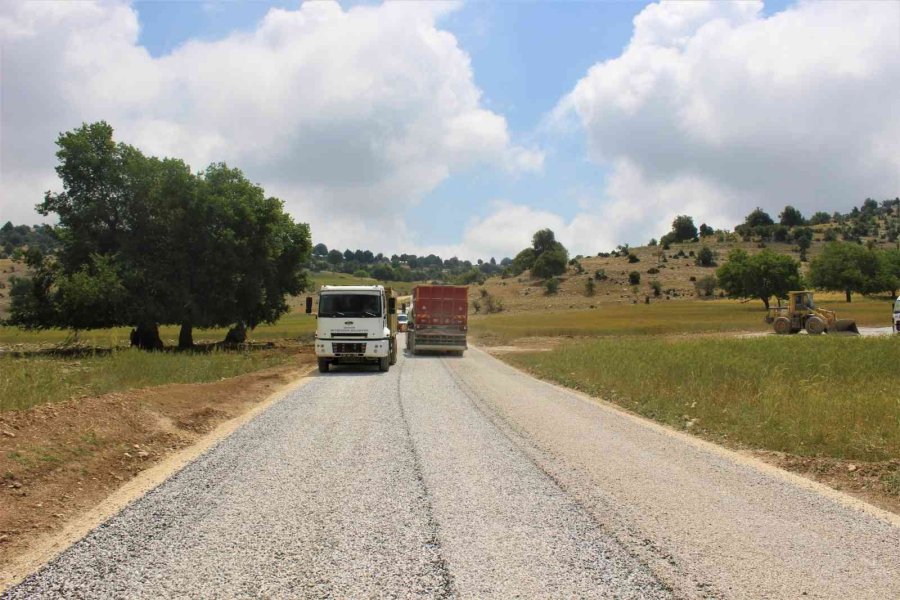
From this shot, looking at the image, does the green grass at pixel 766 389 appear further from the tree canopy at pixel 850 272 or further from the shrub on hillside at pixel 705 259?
the shrub on hillside at pixel 705 259

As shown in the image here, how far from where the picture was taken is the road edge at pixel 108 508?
534 cm

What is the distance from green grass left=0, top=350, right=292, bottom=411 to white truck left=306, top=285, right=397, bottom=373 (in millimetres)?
3683

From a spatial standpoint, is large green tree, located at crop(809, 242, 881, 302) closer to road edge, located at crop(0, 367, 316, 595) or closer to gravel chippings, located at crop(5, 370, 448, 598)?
road edge, located at crop(0, 367, 316, 595)

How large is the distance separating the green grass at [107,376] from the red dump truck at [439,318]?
33.2 ft

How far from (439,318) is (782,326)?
2495cm

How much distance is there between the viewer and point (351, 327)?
2417 cm

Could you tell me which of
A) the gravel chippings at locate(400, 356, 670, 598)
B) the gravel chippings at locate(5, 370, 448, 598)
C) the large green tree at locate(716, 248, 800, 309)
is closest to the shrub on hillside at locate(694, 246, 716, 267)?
the large green tree at locate(716, 248, 800, 309)

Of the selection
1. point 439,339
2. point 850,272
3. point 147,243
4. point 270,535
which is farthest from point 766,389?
point 850,272

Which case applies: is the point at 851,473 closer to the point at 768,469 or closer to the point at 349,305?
the point at 768,469

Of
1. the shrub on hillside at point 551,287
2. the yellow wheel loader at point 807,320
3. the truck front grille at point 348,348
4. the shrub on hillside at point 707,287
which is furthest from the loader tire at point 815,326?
the shrub on hillside at point 551,287

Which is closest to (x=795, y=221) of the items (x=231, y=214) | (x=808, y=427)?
(x=231, y=214)

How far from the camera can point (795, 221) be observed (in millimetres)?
174750

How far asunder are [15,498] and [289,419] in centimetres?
595

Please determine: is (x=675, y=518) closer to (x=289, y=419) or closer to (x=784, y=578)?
(x=784, y=578)
